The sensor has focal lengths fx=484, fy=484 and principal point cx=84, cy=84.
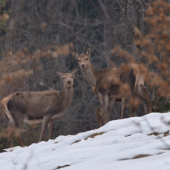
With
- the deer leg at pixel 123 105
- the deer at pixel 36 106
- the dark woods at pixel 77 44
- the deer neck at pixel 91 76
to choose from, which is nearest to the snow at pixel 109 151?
the dark woods at pixel 77 44

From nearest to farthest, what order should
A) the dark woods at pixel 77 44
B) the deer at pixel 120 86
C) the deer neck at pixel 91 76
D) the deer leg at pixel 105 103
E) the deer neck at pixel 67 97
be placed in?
the dark woods at pixel 77 44
the deer at pixel 120 86
the deer leg at pixel 105 103
the deer neck at pixel 67 97
the deer neck at pixel 91 76

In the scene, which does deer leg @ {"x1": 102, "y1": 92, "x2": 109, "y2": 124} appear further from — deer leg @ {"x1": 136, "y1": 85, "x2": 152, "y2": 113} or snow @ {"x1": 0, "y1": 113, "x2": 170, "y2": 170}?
snow @ {"x1": 0, "y1": 113, "x2": 170, "y2": 170}

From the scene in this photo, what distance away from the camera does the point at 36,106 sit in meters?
12.6

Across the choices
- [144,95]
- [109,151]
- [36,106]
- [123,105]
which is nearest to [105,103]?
[123,105]

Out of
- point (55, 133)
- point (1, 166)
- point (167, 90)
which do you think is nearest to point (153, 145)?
point (1, 166)

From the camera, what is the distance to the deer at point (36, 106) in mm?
12344

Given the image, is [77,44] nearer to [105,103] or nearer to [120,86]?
[105,103]

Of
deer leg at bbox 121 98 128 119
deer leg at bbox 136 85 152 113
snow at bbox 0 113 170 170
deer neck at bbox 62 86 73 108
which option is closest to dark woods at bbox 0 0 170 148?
deer leg at bbox 136 85 152 113

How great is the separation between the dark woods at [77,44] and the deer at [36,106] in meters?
0.67

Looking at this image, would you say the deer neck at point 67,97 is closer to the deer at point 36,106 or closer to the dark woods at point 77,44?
the deer at point 36,106

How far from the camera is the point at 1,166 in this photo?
6.62 metres

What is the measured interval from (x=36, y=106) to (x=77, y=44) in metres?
10.1

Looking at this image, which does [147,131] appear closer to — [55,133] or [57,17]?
[55,133]

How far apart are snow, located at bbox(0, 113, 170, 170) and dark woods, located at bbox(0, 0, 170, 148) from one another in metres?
2.71
